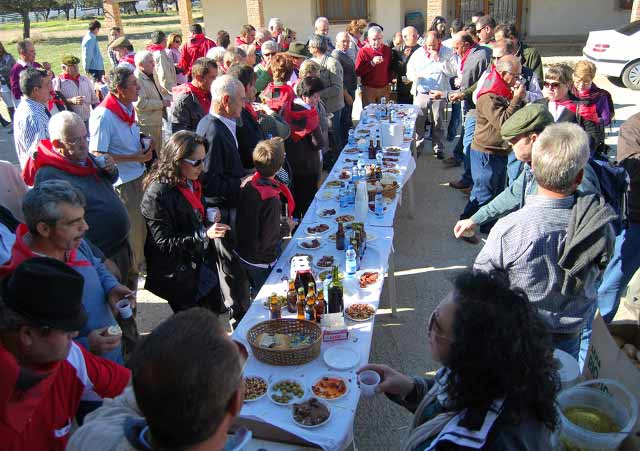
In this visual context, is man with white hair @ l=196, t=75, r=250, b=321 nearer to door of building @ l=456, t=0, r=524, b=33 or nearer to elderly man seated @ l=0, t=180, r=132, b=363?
elderly man seated @ l=0, t=180, r=132, b=363

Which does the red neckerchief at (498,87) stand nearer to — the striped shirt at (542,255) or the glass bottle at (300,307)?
the striped shirt at (542,255)

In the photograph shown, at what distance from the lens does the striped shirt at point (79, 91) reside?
736cm

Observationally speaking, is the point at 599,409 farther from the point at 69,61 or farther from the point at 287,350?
the point at 69,61

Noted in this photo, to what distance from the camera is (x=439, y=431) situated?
1581 millimetres

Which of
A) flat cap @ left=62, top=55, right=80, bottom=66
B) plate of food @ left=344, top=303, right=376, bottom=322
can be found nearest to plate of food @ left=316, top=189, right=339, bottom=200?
plate of food @ left=344, top=303, right=376, bottom=322

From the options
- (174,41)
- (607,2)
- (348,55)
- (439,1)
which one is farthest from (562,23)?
(174,41)

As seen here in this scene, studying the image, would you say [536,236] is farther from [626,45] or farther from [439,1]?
[439,1]

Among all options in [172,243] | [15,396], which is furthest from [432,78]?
[15,396]

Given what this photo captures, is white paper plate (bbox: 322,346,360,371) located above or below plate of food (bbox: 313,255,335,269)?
below

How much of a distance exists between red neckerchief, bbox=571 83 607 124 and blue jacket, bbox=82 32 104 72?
9.51m

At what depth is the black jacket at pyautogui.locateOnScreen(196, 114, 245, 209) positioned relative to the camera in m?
4.19

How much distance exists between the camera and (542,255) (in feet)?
8.30

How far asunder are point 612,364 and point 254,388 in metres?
1.71

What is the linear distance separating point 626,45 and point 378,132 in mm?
7556
